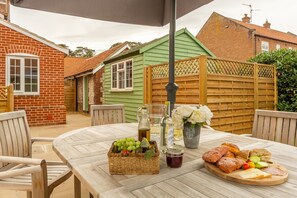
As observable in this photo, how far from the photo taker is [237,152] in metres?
1.32

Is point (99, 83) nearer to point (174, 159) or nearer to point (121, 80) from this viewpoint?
point (121, 80)

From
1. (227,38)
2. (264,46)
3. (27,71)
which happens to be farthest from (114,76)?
(264,46)

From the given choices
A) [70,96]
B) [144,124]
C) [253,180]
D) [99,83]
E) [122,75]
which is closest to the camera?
[253,180]

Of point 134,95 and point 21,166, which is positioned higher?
point 134,95

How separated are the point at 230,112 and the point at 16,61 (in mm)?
7514

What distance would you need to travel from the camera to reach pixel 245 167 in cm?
118

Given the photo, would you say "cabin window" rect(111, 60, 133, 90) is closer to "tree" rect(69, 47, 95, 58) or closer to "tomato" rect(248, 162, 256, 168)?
"tomato" rect(248, 162, 256, 168)

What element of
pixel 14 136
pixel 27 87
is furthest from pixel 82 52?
pixel 14 136

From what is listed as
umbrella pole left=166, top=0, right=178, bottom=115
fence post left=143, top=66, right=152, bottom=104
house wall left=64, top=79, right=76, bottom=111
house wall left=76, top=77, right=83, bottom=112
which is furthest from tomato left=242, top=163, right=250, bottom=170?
house wall left=64, top=79, right=76, bottom=111

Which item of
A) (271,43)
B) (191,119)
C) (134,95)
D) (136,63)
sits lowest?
(191,119)

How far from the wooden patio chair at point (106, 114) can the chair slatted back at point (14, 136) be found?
98 cm

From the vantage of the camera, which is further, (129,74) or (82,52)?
(82,52)

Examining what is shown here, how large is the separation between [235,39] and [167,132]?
18166 millimetres

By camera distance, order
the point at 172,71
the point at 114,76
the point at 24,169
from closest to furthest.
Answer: the point at 24,169 < the point at 172,71 < the point at 114,76
